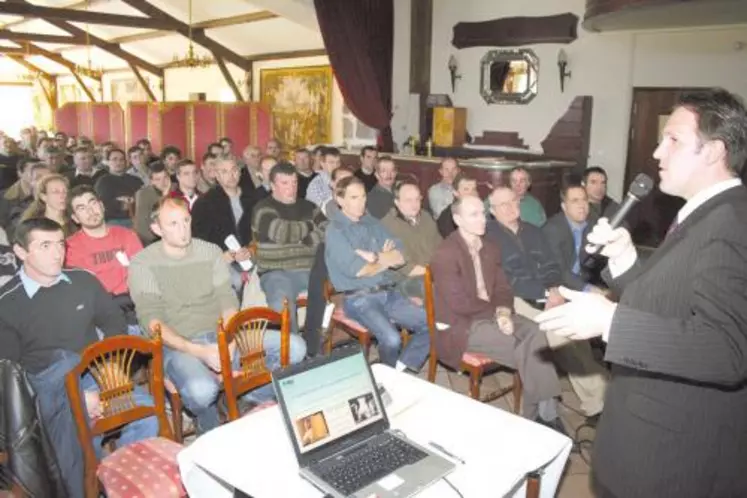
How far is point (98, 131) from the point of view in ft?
45.2

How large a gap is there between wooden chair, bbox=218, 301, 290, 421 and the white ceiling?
6.74 metres

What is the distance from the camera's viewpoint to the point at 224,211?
176 inches

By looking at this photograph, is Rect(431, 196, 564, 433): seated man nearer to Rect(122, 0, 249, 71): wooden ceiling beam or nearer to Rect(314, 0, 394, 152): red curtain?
Rect(314, 0, 394, 152): red curtain

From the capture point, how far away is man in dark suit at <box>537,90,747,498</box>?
3.96ft

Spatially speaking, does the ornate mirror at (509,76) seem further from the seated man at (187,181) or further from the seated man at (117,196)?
the seated man at (117,196)

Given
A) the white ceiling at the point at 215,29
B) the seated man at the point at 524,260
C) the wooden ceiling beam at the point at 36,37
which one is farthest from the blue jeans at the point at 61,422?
the wooden ceiling beam at the point at 36,37

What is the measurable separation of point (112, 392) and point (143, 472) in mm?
373

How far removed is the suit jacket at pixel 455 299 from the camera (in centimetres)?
311

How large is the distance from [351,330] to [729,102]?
255cm

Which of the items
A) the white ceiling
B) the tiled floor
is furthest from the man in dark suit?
the white ceiling

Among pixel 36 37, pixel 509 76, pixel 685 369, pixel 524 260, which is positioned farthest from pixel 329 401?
pixel 36 37

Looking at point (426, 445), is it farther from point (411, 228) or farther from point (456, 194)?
point (456, 194)

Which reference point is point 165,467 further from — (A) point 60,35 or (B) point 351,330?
(A) point 60,35

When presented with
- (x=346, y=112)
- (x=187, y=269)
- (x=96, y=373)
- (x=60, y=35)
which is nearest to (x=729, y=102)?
(x=96, y=373)
